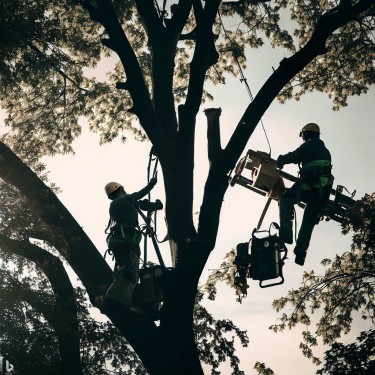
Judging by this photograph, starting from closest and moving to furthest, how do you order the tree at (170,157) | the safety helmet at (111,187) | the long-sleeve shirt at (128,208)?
the tree at (170,157)
the long-sleeve shirt at (128,208)
the safety helmet at (111,187)

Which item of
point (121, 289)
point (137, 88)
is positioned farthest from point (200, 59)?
point (121, 289)

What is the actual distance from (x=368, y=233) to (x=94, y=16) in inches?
253

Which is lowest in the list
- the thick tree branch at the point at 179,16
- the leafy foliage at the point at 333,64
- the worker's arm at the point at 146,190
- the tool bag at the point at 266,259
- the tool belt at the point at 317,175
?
the tool bag at the point at 266,259

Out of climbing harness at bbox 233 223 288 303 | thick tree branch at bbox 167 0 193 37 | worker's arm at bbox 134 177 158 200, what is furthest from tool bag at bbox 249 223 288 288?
thick tree branch at bbox 167 0 193 37

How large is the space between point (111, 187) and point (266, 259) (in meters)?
2.55

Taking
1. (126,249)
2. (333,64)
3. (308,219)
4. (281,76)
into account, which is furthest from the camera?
(333,64)

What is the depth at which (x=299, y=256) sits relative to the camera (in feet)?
21.0

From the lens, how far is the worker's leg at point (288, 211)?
253 inches

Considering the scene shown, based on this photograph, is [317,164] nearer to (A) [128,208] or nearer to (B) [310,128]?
(B) [310,128]

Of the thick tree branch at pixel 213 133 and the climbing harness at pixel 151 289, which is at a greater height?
the thick tree branch at pixel 213 133

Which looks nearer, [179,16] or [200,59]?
[200,59]

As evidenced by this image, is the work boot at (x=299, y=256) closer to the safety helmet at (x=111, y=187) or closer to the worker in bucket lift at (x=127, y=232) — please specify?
the worker in bucket lift at (x=127, y=232)

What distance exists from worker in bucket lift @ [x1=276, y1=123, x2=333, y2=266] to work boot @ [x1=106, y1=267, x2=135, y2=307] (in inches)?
82.2

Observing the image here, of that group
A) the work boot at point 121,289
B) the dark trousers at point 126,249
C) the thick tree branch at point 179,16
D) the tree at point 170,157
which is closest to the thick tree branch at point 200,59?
the tree at point 170,157
